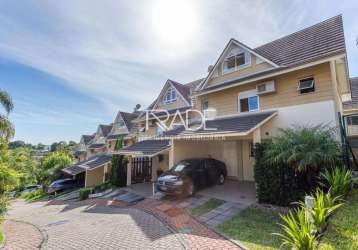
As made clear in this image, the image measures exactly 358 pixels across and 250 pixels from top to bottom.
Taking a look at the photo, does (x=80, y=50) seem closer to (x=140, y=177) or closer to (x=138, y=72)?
(x=138, y=72)

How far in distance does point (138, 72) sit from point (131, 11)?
6489 mm

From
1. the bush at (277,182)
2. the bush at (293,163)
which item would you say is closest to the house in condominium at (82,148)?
the bush at (277,182)

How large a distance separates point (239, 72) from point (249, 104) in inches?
103

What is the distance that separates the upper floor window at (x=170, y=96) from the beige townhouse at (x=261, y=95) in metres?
3.97

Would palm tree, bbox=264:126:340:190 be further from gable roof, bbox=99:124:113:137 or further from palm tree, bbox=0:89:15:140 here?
gable roof, bbox=99:124:113:137

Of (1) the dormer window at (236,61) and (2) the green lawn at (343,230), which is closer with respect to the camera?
(2) the green lawn at (343,230)

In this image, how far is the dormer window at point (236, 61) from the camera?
13.4 m

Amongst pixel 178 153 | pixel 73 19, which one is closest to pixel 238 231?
pixel 178 153

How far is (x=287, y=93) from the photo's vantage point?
11.0 m

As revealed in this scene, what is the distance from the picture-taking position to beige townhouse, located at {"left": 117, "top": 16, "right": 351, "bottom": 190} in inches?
385

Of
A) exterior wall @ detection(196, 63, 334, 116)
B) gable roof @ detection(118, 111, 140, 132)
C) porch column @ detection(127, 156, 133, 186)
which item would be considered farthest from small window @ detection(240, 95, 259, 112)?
gable roof @ detection(118, 111, 140, 132)

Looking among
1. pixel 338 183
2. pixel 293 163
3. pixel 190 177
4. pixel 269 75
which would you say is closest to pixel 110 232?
pixel 190 177

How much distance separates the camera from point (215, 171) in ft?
40.9

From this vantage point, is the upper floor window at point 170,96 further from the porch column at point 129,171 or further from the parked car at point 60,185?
the parked car at point 60,185
